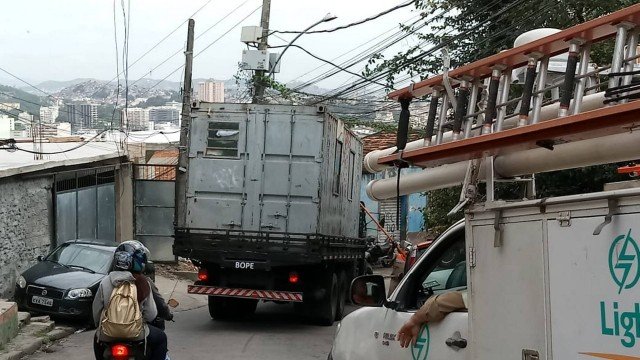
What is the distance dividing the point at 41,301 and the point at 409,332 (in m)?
9.86

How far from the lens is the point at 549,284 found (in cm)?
306

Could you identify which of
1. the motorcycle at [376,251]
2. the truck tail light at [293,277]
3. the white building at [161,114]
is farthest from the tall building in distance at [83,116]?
the truck tail light at [293,277]

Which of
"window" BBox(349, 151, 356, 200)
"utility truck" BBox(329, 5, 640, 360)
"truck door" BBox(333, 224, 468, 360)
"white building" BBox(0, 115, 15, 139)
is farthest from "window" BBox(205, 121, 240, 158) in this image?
"white building" BBox(0, 115, 15, 139)

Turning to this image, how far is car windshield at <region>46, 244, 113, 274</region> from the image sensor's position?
1373 cm

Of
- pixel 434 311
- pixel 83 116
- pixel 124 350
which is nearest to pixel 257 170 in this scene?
pixel 124 350

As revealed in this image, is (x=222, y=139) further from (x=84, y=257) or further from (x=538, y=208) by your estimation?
(x=538, y=208)

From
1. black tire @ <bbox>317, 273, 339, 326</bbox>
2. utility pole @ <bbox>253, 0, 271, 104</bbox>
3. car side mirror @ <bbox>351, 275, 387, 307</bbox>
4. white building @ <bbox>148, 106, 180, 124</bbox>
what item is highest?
white building @ <bbox>148, 106, 180, 124</bbox>

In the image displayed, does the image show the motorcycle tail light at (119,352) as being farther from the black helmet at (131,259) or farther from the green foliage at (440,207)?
the green foliage at (440,207)

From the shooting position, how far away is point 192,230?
40.7 ft

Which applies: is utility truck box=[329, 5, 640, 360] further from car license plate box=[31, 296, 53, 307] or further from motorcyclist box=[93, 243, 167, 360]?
car license plate box=[31, 296, 53, 307]

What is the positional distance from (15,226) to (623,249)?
14573 mm

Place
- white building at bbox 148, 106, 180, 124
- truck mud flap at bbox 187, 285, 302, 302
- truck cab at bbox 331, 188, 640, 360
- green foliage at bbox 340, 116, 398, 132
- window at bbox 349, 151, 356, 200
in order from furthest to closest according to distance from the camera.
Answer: white building at bbox 148, 106, 180, 124
green foliage at bbox 340, 116, 398, 132
window at bbox 349, 151, 356, 200
truck mud flap at bbox 187, 285, 302, 302
truck cab at bbox 331, 188, 640, 360

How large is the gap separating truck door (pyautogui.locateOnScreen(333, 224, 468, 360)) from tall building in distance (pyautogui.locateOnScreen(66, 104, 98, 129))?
100 feet

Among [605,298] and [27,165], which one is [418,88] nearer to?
[605,298]
